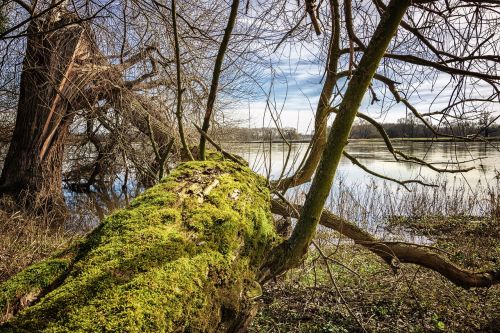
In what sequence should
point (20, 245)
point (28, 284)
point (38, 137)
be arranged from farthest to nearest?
point (38, 137) < point (20, 245) < point (28, 284)

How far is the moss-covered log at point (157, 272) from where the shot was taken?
1173 millimetres

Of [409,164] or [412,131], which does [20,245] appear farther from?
[409,164]

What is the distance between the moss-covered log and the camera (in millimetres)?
1173

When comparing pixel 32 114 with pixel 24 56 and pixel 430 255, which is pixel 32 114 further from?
pixel 430 255

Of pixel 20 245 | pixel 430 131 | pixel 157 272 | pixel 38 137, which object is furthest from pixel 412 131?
pixel 38 137

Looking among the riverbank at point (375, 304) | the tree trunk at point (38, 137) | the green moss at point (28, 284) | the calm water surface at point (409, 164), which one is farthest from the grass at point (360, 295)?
the green moss at point (28, 284)

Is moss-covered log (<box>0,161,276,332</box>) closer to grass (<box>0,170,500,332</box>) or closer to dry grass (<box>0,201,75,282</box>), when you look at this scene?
grass (<box>0,170,500,332</box>)

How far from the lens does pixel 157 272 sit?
1.38 metres

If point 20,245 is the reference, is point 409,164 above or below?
above

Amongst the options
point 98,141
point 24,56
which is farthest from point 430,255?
point 98,141

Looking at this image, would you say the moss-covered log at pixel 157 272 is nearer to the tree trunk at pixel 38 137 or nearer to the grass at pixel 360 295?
the grass at pixel 360 295

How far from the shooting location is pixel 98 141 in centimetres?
1094

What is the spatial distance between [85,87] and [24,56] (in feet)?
6.55

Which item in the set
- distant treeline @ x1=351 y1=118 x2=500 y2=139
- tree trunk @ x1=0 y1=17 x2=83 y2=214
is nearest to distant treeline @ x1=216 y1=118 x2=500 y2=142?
distant treeline @ x1=351 y1=118 x2=500 y2=139
